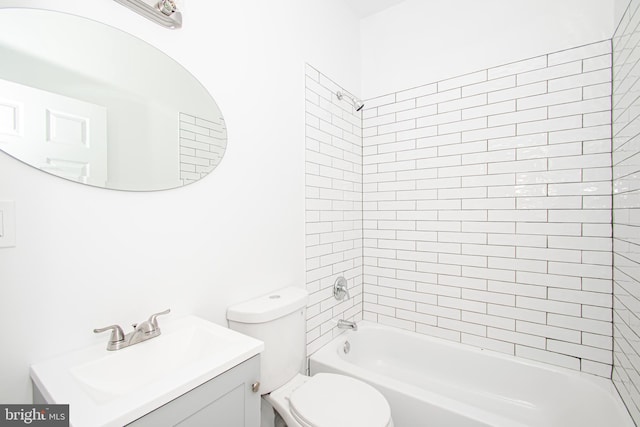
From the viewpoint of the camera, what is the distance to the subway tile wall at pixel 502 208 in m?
1.57

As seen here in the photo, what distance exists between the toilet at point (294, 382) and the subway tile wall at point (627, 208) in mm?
1104

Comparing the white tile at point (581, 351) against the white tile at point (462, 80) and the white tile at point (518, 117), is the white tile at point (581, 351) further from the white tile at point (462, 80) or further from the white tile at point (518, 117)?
the white tile at point (462, 80)

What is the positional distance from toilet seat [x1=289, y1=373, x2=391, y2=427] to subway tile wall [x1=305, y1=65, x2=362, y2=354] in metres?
0.43

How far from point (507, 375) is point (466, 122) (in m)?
1.65

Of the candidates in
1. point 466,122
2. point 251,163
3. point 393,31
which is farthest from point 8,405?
point 393,31

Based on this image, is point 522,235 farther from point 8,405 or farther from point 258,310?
point 8,405

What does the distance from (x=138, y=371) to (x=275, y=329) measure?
0.56m

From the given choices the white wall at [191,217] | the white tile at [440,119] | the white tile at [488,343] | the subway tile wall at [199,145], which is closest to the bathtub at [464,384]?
the white tile at [488,343]

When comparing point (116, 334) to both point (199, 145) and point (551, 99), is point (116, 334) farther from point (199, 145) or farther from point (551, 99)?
point (551, 99)

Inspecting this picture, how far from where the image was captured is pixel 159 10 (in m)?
1.05

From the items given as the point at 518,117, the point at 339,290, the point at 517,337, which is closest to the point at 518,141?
the point at 518,117

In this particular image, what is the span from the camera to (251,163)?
146 centimetres

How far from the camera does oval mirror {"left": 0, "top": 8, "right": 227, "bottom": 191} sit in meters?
0.78

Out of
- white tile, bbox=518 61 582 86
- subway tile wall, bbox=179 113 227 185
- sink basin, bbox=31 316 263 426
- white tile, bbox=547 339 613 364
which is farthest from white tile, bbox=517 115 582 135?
sink basin, bbox=31 316 263 426
